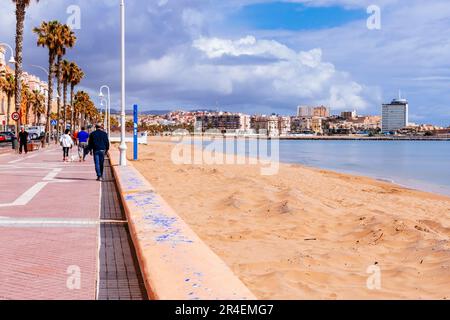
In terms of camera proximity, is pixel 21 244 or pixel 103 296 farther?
pixel 21 244

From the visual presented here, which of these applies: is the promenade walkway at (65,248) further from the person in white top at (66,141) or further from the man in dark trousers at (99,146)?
the person in white top at (66,141)

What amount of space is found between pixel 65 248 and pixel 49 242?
0.48 meters

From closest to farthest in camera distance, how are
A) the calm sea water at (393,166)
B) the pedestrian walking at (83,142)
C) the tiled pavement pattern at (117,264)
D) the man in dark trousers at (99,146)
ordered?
the tiled pavement pattern at (117,264) < the man in dark trousers at (99,146) < the pedestrian walking at (83,142) < the calm sea water at (393,166)

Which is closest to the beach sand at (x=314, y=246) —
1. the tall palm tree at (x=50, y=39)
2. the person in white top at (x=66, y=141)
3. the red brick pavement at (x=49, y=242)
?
the red brick pavement at (x=49, y=242)

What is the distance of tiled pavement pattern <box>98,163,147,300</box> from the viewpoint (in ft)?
18.3

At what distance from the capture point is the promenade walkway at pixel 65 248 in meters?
5.59

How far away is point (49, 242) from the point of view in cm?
784

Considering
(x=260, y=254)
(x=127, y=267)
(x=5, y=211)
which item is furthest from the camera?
(x=5, y=211)

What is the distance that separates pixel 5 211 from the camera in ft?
35.6

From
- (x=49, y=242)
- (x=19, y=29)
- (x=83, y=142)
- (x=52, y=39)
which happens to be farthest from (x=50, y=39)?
(x=49, y=242)

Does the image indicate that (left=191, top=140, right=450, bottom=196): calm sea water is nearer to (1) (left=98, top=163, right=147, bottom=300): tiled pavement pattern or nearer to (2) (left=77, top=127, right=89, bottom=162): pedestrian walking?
(2) (left=77, top=127, right=89, bottom=162): pedestrian walking
